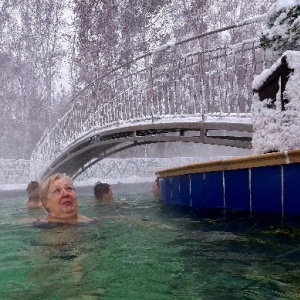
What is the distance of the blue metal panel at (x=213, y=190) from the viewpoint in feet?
17.0

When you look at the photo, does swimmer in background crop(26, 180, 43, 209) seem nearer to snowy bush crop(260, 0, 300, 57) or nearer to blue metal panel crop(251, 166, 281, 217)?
blue metal panel crop(251, 166, 281, 217)

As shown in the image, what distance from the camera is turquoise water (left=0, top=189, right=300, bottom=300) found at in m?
2.19

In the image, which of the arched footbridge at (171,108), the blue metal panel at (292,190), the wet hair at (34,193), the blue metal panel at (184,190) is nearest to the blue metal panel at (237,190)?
the blue metal panel at (292,190)

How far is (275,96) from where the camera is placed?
4660 millimetres

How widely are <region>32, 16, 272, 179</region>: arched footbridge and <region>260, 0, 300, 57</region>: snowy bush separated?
0.84m

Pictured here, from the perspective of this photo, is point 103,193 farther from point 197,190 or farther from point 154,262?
point 154,262

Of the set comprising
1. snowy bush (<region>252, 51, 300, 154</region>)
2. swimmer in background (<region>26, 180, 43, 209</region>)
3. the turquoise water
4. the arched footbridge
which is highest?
the arched footbridge

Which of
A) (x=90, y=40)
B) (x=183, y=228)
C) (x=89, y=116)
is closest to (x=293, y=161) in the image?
(x=183, y=228)

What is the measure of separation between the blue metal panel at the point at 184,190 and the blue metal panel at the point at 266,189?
1.66 metres

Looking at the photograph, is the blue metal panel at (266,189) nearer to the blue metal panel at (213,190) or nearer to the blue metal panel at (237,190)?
the blue metal panel at (237,190)

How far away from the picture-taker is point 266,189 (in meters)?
4.43

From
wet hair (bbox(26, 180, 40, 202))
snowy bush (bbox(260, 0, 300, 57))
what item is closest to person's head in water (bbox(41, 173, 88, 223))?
snowy bush (bbox(260, 0, 300, 57))

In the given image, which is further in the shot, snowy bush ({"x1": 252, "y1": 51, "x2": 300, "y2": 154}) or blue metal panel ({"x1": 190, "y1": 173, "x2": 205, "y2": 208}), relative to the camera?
blue metal panel ({"x1": 190, "y1": 173, "x2": 205, "y2": 208})

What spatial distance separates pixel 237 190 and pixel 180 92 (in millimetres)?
4049
